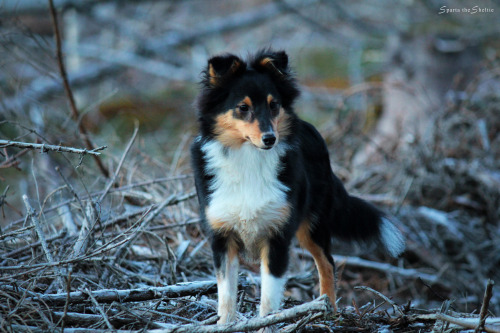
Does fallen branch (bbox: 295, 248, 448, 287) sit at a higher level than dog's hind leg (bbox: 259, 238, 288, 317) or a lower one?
lower

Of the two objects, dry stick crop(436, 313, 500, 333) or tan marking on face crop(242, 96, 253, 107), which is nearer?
dry stick crop(436, 313, 500, 333)

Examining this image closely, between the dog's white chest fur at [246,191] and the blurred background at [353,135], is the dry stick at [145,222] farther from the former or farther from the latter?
the dog's white chest fur at [246,191]

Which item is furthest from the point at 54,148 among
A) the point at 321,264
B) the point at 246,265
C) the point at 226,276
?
the point at 246,265

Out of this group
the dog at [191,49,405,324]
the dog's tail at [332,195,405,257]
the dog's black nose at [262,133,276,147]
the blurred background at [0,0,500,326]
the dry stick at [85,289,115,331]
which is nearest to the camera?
the dry stick at [85,289,115,331]

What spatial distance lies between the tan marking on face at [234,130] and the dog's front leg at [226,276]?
2.15ft

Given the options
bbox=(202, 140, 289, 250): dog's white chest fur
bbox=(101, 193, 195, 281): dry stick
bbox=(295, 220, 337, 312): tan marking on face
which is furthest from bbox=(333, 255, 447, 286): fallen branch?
bbox=(202, 140, 289, 250): dog's white chest fur

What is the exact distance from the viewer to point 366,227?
4.67m

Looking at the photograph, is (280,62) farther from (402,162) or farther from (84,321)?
(402,162)

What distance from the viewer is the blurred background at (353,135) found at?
5.52 metres

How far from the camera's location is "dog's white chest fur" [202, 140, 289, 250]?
368cm

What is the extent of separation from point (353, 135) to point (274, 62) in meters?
4.13

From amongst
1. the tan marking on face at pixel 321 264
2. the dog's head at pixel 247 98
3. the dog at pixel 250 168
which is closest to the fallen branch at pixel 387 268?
the tan marking on face at pixel 321 264

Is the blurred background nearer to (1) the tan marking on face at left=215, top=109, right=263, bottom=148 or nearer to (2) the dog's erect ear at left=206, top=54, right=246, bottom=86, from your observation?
(2) the dog's erect ear at left=206, top=54, right=246, bottom=86

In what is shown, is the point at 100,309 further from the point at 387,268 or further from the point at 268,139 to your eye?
the point at 387,268
